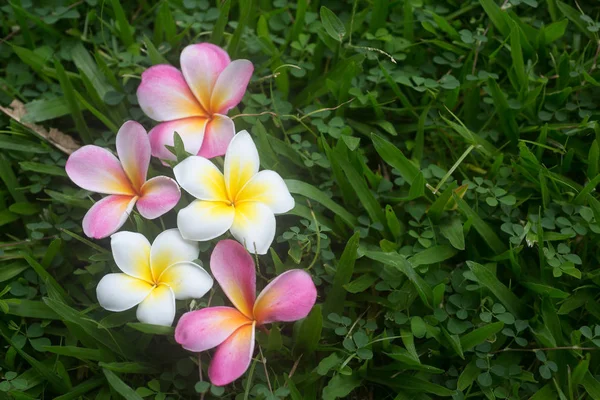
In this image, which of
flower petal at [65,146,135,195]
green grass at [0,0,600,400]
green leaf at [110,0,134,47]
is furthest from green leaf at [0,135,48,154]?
green leaf at [110,0,134,47]

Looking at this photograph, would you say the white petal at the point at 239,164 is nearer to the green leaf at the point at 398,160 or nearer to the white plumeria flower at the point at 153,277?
the white plumeria flower at the point at 153,277

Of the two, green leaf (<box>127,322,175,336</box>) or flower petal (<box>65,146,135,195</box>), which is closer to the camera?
green leaf (<box>127,322,175,336</box>)

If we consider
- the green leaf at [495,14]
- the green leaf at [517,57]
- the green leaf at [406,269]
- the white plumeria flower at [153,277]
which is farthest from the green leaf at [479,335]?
the green leaf at [495,14]

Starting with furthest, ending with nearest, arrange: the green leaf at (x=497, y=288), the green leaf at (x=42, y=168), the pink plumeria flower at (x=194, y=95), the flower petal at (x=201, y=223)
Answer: the green leaf at (x=42, y=168), the pink plumeria flower at (x=194, y=95), the green leaf at (x=497, y=288), the flower petal at (x=201, y=223)

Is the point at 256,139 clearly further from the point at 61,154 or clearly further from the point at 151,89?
the point at 61,154

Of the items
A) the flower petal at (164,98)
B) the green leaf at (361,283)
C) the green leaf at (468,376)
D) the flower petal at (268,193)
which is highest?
the flower petal at (164,98)

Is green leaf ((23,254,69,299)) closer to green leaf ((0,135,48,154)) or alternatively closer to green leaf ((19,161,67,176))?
green leaf ((19,161,67,176))

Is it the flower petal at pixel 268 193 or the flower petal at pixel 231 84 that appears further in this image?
the flower petal at pixel 231 84

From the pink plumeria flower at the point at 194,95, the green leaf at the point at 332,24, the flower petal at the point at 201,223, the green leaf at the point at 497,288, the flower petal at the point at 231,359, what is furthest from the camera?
the green leaf at the point at 332,24
